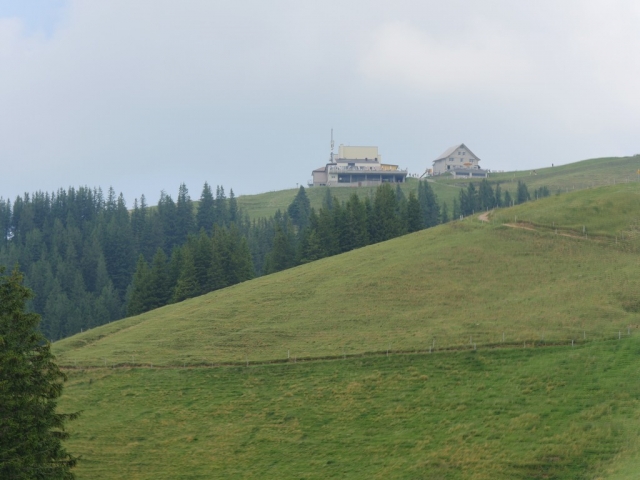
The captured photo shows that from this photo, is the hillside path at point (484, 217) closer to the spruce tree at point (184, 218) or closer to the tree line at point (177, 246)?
the tree line at point (177, 246)

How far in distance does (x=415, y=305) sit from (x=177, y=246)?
6859cm

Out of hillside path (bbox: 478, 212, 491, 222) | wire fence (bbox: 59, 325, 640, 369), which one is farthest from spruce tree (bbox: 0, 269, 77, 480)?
hillside path (bbox: 478, 212, 491, 222)

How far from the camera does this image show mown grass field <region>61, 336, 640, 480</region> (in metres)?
42.6

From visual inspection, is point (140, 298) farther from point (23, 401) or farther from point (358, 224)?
point (23, 401)

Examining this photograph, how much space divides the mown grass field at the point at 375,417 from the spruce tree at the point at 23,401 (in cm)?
1019

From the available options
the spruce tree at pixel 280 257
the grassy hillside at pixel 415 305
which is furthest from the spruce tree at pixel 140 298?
the grassy hillside at pixel 415 305

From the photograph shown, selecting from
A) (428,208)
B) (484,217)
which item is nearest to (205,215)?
(428,208)

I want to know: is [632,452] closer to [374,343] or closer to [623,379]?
[623,379]

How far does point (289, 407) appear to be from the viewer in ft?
171

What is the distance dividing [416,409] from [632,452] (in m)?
13.7

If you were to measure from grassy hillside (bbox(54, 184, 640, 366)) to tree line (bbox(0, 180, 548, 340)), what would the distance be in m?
20.7

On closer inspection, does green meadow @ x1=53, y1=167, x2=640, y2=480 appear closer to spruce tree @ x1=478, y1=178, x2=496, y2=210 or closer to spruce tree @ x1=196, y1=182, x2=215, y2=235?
spruce tree @ x1=478, y1=178, x2=496, y2=210

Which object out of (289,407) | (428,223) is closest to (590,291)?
(289,407)

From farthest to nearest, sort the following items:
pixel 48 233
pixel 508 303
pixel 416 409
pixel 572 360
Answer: pixel 48 233 → pixel 508 303 → pixel 572 360 → pixel 416 409
